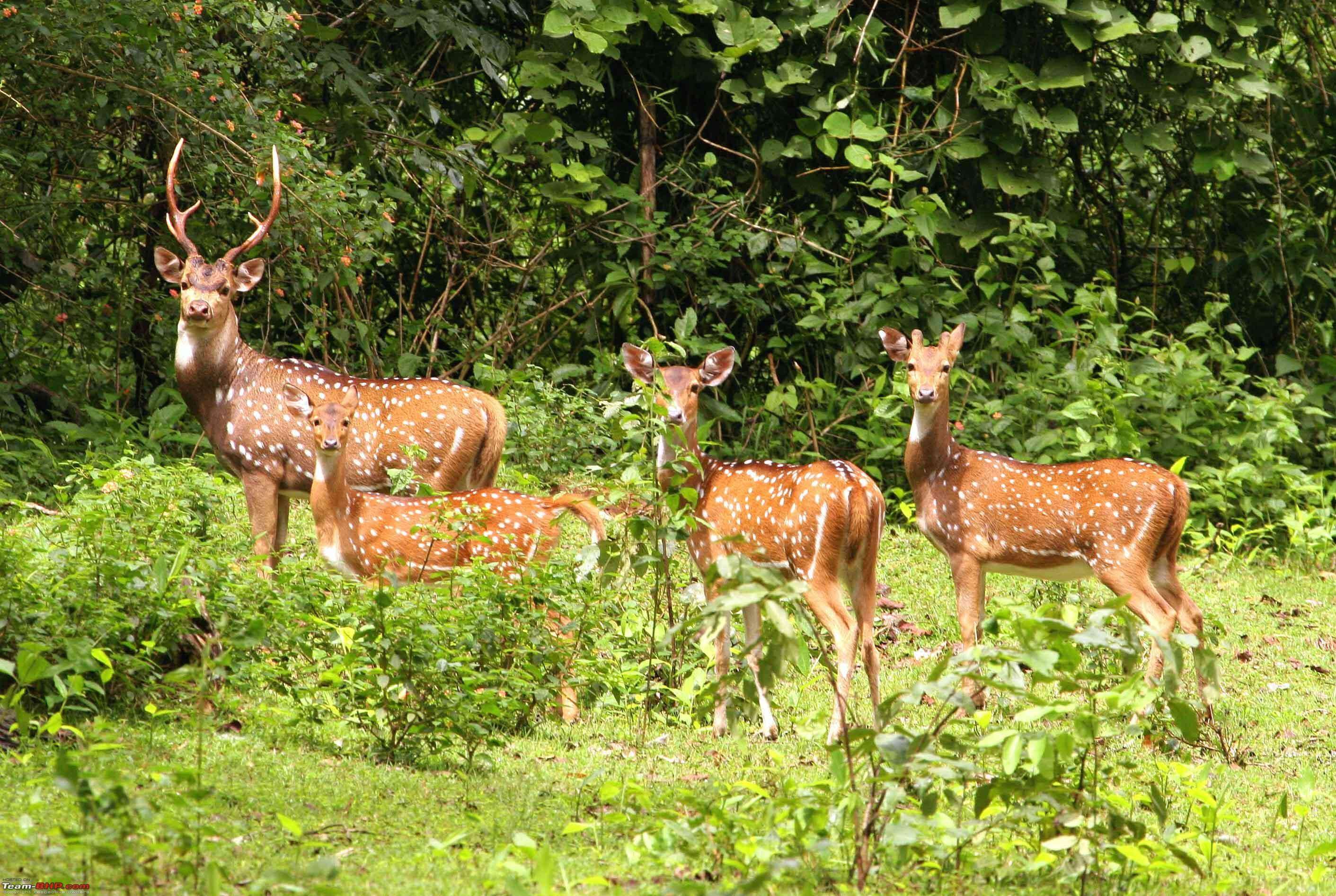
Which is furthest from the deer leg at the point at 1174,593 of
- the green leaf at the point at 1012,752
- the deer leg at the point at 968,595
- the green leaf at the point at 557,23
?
the green leaf at the point at 557,23

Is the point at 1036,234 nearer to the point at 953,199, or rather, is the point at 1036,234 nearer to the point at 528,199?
the point at 953,199

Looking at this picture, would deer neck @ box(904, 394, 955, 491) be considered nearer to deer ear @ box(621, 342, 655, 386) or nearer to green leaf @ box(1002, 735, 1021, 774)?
deer ear @ box(621, 342, 655, 386)

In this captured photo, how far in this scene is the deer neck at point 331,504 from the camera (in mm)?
7422

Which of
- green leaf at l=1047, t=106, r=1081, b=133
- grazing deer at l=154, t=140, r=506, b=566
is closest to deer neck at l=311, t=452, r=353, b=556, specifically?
grazing deer at l=154, t=140, r=506, b=566

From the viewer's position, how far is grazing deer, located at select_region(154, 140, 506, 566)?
8203 millimetres

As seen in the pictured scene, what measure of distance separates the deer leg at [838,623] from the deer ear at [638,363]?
57.7 inches

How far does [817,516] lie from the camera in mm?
6773

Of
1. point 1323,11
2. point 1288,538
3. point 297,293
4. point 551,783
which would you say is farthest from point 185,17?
point 1323,11

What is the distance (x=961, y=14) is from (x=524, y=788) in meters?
8.11

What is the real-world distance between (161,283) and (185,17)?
270cm

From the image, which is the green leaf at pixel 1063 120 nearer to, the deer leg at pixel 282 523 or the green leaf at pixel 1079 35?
the green leaf at pixel 1079 35

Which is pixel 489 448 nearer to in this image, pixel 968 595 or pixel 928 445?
pixel 928 445

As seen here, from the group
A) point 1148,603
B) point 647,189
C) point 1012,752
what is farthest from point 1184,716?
point 647,189

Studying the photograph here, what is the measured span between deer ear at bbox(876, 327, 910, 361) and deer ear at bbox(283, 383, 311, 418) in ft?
10.1
